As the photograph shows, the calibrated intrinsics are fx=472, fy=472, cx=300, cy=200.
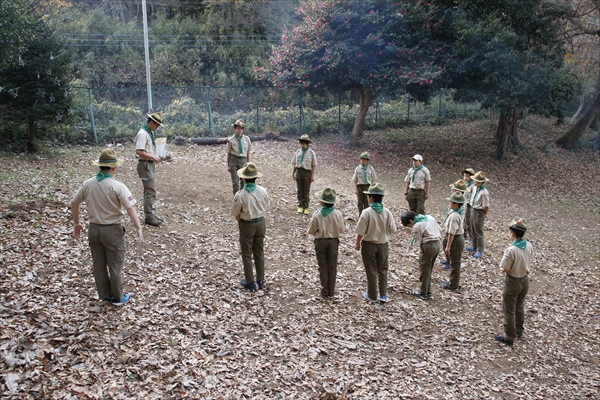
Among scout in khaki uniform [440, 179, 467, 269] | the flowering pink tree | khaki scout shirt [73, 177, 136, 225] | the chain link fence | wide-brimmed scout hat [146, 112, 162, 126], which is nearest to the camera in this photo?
khaki scout shirt [73, 177, 136, 225]

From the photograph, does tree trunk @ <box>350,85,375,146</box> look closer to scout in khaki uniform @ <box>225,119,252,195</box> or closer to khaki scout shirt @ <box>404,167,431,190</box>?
khaki scout shirt @ <box>404,167,431,190</box>

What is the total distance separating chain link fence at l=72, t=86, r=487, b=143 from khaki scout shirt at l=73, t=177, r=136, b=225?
10.9 meters

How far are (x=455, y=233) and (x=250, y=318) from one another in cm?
404

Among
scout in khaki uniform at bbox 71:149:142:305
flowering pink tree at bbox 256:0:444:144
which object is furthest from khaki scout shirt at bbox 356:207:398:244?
flowering pink tree at bbox 256:0:444:144

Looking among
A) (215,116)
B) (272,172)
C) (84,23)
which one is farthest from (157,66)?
(272,172)

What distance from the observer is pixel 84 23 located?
32781 mm

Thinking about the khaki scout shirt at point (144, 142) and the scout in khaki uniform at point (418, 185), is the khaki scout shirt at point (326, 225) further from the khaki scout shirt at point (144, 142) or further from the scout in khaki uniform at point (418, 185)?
the scout in khaki uniform at point (418, 185)

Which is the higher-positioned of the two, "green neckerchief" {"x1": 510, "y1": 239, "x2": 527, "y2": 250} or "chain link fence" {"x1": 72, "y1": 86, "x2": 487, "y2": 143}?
"chain link fence" {"x1": 72, "y1": 86, "x2": 487, "y2": 143}

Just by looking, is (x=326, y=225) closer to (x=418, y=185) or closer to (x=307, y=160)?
(x=307, y=160)

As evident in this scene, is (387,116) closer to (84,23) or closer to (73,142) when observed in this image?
(73,142)

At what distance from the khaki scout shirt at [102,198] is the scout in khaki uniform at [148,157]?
8.34 feet

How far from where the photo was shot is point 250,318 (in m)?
6.88

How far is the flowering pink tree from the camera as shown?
17.8m

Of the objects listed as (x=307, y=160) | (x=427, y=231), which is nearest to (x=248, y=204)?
(x=427, y=231)
